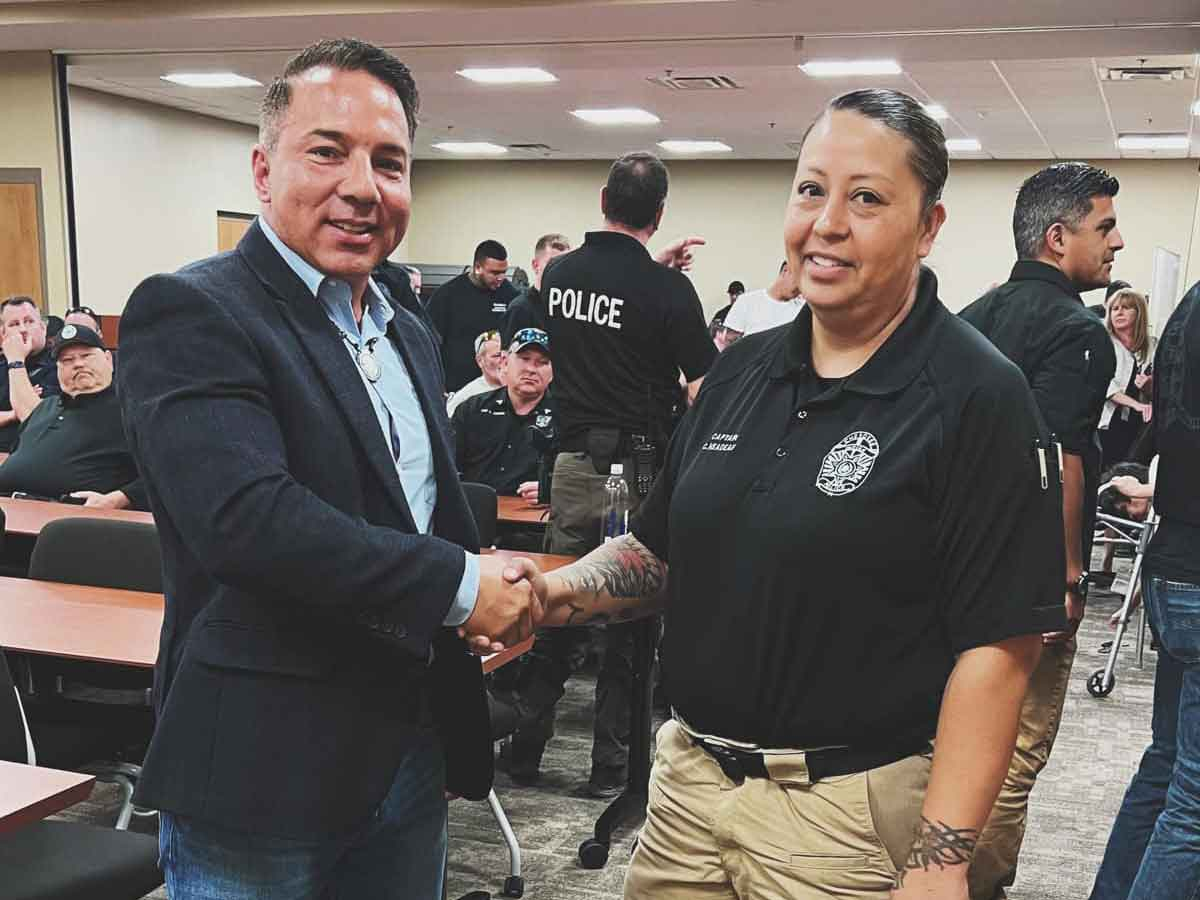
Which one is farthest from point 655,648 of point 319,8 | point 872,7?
point 319,8

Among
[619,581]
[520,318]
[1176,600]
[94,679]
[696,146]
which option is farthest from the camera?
[696,146]

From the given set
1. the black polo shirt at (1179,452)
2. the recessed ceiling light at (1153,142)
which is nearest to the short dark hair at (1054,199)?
the black polo shirt at (1179,452)

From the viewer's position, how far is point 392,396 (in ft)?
5.20

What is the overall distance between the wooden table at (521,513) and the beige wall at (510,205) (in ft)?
24.2

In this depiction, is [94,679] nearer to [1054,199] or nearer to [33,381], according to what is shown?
[1054,199]

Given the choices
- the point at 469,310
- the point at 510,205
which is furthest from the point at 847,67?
the point at 510,205

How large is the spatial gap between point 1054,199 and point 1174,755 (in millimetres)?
1346

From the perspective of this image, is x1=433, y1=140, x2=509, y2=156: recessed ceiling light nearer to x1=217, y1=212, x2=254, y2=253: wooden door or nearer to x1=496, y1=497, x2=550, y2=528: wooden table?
x1=217, y1=212, x2=254, y2=253: wooden door

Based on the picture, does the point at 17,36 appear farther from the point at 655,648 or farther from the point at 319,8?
the point at 655,648

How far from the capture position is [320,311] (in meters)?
1.48

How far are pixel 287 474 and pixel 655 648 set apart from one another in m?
2.58

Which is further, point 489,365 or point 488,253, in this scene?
point 488,253

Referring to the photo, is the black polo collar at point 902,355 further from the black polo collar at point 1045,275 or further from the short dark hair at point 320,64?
the black polo collar at point 1045,275

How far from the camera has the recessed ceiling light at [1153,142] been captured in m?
11.9
